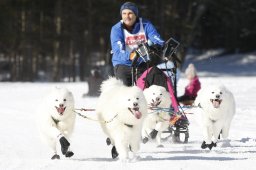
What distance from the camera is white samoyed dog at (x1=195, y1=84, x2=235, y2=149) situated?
318 inches

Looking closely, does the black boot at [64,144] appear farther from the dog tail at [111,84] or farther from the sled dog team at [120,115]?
the dog tail at [111,84]

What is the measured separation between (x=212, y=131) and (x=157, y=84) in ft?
4.05

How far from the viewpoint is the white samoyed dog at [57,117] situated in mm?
7383

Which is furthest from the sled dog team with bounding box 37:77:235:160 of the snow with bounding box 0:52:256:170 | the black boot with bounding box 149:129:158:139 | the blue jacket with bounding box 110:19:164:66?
the black boot with bounding box 149:129:158:139

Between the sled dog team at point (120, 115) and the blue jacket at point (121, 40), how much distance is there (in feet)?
2.23

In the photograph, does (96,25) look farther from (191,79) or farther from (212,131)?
(212,131)

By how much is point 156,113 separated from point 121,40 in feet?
3.89

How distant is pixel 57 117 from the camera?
24.5ft

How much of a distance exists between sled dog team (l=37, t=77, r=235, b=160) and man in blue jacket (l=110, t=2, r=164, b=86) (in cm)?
76

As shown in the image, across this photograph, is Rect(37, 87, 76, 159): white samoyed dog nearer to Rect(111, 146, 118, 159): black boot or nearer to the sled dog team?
the sled dog team

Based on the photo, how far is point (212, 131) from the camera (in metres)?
8.28

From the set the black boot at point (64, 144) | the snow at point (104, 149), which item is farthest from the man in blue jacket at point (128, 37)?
the black boot at point (64, 144)

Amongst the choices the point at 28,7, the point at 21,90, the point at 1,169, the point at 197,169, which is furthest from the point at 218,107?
the point at 28,7

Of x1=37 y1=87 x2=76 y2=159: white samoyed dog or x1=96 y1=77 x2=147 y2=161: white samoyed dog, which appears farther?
x1=37 y1=87 x2=76 y2=159: white samoyed dog
